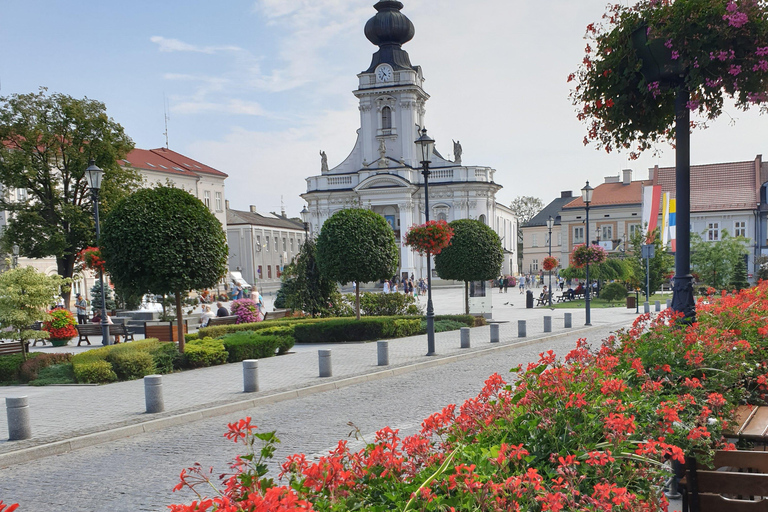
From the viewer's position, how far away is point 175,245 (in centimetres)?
1403

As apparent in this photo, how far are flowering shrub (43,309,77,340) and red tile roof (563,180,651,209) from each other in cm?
6154

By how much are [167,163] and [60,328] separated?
52.2 m

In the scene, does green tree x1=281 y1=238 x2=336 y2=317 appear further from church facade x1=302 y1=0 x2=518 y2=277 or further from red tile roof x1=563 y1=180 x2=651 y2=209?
red tile roof x1=563 y1=180 x2=651 y2=209

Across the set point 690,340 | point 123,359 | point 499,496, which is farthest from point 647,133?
point 123,359

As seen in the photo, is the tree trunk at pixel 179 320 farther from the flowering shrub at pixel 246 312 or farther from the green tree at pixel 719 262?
Answer: the green tree at pixel 719 262

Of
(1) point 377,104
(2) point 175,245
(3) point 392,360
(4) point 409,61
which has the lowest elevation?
(3) point 392,360

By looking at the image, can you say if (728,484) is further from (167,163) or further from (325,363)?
(167,163)

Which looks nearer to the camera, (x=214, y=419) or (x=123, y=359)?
(x=214, y=419)

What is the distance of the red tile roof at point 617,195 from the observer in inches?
2886

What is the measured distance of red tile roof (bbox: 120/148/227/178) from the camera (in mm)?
67188

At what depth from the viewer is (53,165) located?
125 feet

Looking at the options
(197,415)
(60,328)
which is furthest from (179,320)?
(60,328)

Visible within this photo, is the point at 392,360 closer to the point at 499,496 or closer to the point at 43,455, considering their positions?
the point at 43,455

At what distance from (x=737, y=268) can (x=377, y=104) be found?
46893mm
